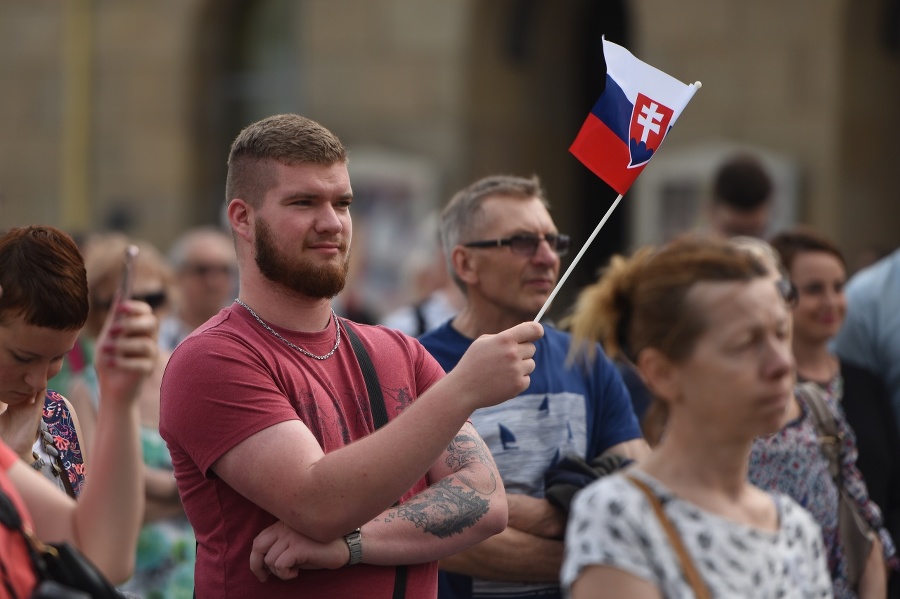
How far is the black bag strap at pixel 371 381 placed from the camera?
353 centimetres

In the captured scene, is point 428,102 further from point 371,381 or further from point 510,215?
point 371,381

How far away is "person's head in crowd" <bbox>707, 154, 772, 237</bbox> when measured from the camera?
22.9 feet

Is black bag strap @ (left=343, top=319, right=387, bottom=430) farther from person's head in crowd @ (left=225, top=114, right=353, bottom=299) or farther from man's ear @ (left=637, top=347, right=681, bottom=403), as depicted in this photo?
man's ear @ (left=637, top=347, right=681, bottom=403)

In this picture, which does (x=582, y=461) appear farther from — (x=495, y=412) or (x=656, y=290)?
(x=656, y=290)

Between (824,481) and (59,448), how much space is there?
2670 mm

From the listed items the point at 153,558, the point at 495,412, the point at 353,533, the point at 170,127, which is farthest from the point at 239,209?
the point at 170,127

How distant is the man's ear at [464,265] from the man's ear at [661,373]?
1.86 m

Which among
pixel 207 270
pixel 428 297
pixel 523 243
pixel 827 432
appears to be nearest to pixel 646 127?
pixel 523 243

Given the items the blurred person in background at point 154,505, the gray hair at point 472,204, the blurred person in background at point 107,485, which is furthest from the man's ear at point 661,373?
the blurred person in background at point 154,505

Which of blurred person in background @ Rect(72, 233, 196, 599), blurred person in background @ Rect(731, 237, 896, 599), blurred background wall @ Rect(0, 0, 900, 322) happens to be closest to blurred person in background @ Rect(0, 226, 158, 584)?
blurred person in background @ Rect(72, 233, 196, 599)

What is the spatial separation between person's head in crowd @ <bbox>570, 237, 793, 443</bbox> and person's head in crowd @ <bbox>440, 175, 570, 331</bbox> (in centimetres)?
171

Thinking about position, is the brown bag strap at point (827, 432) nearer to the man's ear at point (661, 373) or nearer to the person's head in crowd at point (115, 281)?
the man's ear at point (661, 373)

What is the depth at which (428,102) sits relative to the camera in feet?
43.2

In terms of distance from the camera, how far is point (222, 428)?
3.26 metres
